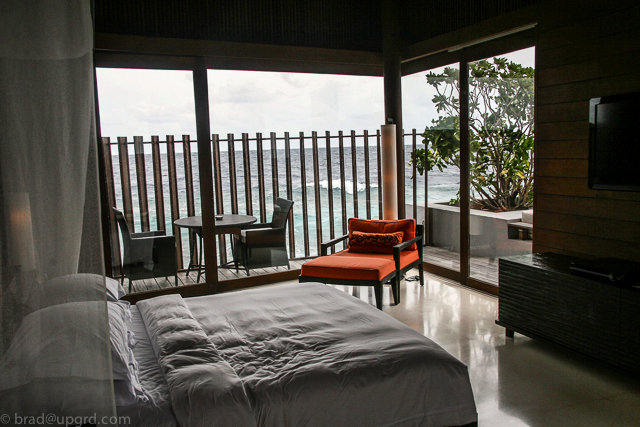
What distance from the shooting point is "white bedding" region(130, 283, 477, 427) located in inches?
76.0

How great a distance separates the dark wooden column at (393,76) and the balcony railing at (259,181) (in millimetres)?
152

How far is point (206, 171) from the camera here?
5.00 metres

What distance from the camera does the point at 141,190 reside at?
4754 millimetres

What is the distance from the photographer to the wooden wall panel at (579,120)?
326 centimetres

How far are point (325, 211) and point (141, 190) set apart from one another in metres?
2.05

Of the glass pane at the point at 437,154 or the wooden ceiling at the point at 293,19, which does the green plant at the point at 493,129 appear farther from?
the wooden ceiling at the point at 293,19

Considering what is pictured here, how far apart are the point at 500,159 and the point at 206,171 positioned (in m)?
2.83

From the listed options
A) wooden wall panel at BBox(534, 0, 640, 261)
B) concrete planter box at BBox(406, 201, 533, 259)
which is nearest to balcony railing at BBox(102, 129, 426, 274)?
concrete planter box at BBox(406, 201, 533, 259)

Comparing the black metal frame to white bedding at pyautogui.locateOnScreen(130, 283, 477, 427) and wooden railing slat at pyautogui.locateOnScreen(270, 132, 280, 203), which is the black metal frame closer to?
wooden railing slat at pyautogui.locateOnScreen(270, 132, 280, 203)

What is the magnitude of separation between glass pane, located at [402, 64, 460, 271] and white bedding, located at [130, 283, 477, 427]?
2684mm

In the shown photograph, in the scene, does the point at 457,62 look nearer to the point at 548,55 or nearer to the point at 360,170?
the point at 548,55

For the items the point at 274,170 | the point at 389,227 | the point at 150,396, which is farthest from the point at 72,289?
the point at 274,170

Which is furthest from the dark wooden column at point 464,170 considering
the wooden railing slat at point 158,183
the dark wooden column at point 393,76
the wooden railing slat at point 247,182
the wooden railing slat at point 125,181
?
the wooden railing slat at point 125,181

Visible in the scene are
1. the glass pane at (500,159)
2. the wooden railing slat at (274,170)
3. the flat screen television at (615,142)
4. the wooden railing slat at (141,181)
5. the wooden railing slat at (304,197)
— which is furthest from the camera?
the wooden railing slat at (304,197)
